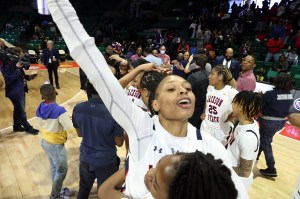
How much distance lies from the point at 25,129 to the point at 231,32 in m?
10.9

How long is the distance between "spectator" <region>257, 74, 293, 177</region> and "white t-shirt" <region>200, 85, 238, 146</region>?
35.1 inches

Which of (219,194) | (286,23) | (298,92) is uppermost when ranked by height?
(286,23)

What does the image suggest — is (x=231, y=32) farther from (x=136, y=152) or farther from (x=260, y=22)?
(x=136, y=152)

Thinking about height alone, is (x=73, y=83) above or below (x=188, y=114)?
below

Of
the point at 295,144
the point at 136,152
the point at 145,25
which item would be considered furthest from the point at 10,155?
the point at 145,25

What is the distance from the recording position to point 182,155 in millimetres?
962

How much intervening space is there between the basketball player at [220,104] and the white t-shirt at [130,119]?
6.41ft

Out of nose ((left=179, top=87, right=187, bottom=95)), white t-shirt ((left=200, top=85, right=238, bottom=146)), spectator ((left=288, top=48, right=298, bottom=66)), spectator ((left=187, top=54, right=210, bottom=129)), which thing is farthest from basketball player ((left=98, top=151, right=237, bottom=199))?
spectator ((left=288, top=48, right=298, bottom=66))

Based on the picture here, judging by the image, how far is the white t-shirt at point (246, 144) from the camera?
2279 mm

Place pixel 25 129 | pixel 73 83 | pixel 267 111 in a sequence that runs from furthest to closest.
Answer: pixel 73 83, pixel 25 129, pixel 267 111

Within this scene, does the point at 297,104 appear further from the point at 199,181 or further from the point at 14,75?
the point at 199,181

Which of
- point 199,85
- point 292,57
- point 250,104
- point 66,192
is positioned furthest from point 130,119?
point 292,57

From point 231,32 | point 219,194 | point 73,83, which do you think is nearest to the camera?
point 219,194

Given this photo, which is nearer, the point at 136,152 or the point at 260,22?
the point at 136,152
